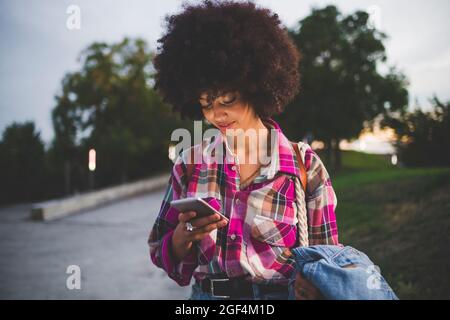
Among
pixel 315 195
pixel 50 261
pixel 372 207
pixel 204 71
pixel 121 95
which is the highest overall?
pixel 121 95

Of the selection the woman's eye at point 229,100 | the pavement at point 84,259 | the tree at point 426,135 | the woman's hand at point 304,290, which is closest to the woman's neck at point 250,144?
the woman's eye at point 229,100

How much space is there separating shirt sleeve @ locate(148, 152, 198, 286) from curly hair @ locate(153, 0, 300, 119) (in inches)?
16.6

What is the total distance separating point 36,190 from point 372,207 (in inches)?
803

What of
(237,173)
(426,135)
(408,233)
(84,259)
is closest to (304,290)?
(237,173)

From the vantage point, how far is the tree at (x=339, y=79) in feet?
74.0

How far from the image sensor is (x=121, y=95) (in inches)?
1036

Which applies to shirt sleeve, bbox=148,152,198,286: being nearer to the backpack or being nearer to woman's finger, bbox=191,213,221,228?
the backpack

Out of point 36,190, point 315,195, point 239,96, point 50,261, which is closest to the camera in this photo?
point 315,195

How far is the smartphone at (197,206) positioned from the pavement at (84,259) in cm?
406

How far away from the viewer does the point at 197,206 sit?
1.46m

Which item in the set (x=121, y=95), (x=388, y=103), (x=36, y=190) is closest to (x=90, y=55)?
(x=121, y=95)

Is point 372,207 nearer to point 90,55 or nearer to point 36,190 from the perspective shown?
point 36,190

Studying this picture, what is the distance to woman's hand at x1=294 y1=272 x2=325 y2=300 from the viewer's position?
1.51 metres

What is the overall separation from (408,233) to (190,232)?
12.7 ft
